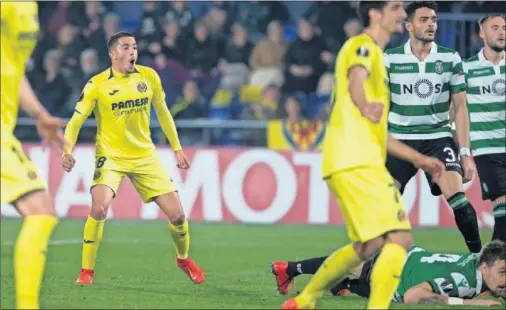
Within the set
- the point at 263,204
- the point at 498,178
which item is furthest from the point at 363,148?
the point at 263,204

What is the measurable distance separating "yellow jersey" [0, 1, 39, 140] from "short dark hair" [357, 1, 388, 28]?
218cm

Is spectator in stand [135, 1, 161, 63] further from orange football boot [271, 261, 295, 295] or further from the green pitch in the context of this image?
orange football boot [271, 261, 295, 295]

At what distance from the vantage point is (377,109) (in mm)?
7980

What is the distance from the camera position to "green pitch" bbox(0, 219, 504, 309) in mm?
9867

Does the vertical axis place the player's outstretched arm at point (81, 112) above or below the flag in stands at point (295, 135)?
above

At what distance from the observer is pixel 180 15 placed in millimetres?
22625

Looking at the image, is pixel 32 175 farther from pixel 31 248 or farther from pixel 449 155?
pixel 449 155

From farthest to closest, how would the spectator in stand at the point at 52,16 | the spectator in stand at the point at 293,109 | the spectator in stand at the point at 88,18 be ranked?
the spectator in stand at the point at 52,16 < the spectator in stand at the point at 88,18 < the spectator in stand at the point at 293,109

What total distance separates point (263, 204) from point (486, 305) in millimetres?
9758

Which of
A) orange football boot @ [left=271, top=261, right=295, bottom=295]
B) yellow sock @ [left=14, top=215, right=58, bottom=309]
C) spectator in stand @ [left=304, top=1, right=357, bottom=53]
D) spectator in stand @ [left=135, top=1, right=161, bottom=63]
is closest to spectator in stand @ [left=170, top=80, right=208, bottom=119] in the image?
spectator in stand @ [left=135, top=1, right=161, bottom=63]

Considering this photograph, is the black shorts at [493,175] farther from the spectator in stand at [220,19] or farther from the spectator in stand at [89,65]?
the spectator in stand at [89,65]

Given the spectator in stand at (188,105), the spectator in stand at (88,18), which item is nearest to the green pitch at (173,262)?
the spectator in stand at (188,105)

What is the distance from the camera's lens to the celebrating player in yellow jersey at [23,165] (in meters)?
7.77

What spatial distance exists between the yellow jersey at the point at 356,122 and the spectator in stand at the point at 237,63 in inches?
551
